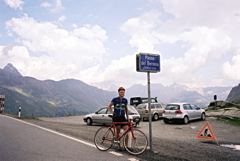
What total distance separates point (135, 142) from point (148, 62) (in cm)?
247

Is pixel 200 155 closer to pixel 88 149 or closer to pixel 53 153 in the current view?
pixel 88 149

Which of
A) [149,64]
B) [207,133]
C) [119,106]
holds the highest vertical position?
[149,64]

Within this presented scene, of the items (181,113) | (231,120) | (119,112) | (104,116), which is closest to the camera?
(119,112)

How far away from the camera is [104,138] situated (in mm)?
6766

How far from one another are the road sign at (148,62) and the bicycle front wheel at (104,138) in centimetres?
220


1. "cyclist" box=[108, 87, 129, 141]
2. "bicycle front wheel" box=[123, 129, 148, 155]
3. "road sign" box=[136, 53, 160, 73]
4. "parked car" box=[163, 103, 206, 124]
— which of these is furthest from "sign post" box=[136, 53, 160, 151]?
"parked car" box=[163, 103, 206, 124]

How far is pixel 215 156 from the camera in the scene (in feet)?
19.4

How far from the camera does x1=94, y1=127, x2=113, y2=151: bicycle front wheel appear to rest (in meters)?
6.63

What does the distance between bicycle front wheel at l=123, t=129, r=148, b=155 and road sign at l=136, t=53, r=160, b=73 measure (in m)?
1.96

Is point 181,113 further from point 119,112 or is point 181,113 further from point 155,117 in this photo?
point 119,112

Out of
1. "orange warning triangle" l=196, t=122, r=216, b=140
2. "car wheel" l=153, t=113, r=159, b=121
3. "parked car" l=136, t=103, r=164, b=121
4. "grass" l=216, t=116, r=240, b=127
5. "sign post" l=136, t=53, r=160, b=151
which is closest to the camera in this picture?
"sign post" l=136, t=53, r=160, b=151

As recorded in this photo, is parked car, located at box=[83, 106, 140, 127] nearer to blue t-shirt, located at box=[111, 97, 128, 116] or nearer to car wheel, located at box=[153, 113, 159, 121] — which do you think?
car wheel, located at box=[153, 113, 159, 121]

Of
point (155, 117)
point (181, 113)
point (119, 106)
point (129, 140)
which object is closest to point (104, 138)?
point (129, 140)

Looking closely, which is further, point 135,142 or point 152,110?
point 152,110
